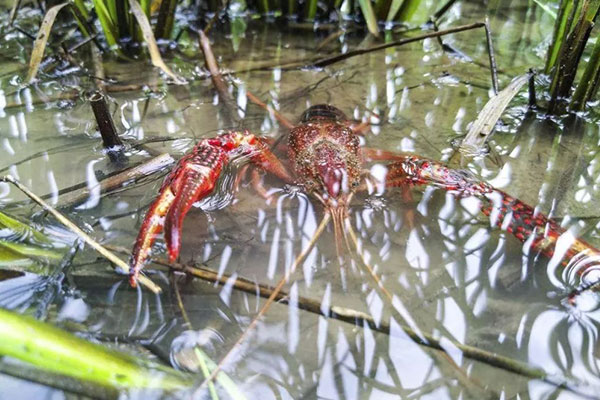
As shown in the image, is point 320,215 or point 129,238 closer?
point 129,238

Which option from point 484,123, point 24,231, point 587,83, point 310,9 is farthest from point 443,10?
point 24,231

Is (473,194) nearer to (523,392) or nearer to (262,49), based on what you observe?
(523,392)

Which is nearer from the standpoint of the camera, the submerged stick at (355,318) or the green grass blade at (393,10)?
the submerged stick at (355,318)

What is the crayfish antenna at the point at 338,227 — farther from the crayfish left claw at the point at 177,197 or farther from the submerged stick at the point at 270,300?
the crayfish left claw at the point at 177,197

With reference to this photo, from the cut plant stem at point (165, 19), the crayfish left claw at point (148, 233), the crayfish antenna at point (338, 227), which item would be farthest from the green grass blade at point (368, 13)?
the crayfish left claw at point (148, 233)

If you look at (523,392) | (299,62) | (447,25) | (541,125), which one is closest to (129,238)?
(523,392)

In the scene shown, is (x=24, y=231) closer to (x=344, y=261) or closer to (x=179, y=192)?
(x=179, y=192)
